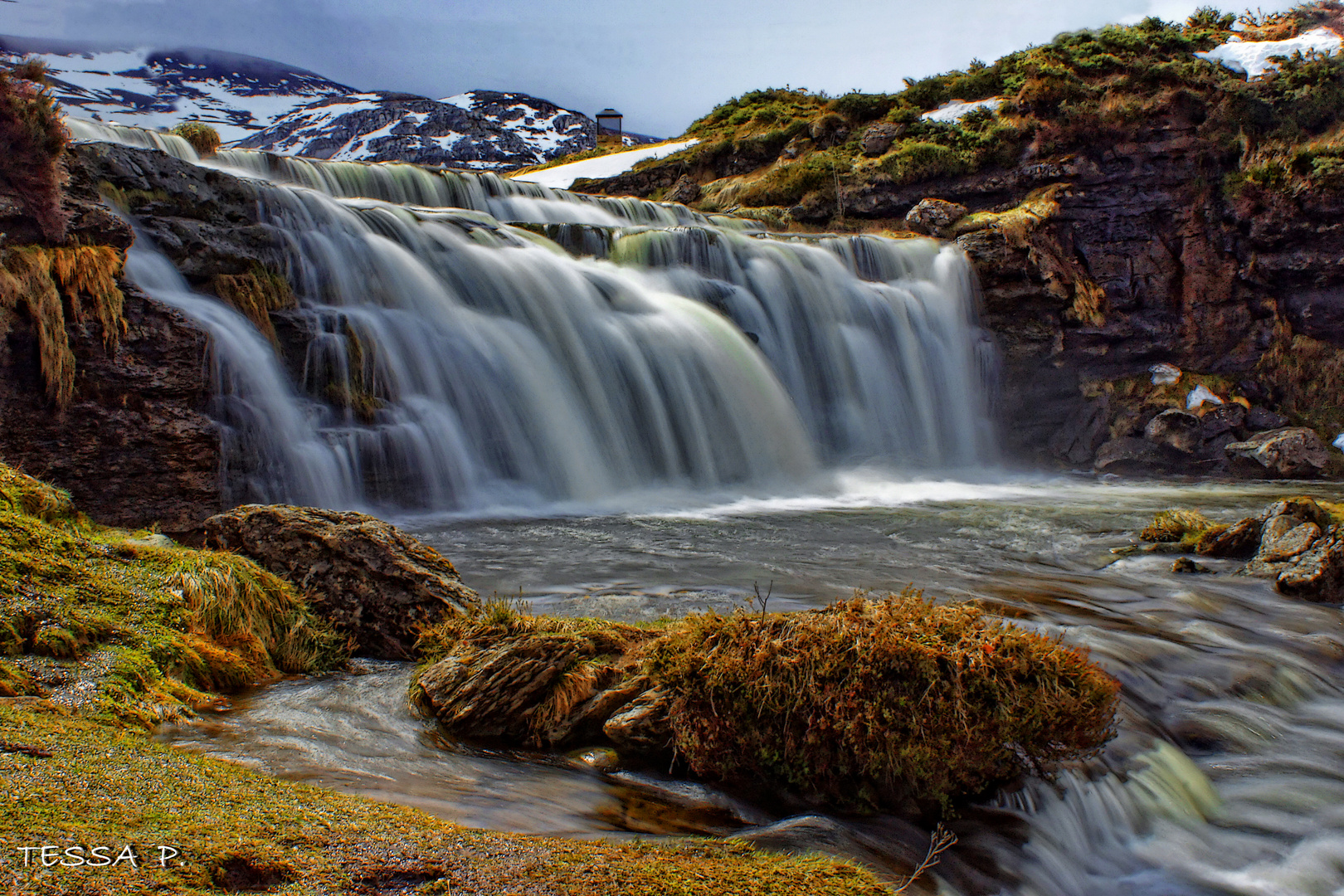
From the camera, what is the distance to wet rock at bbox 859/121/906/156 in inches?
933

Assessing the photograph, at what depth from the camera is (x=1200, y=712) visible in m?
4.55

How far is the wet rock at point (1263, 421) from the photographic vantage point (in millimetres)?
17562

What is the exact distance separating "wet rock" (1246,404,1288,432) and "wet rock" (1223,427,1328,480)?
91 cm

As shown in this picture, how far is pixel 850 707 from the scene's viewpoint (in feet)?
10.0

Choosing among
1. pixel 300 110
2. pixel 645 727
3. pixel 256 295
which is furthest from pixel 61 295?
pixel 300 110

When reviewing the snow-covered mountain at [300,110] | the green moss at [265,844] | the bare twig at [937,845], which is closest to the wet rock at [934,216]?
the bare twig at [937,845]

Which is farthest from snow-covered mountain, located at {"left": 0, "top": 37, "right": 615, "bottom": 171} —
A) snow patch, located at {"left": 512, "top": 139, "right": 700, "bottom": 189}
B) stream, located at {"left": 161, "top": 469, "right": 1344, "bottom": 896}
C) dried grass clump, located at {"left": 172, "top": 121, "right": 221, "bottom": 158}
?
stream, located at {"left": 161, "top": 469, "right": 1344, "bottom": 896}

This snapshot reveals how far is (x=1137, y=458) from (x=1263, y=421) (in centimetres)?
284

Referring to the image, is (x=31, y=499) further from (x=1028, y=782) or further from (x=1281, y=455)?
(x=1281, y=455)

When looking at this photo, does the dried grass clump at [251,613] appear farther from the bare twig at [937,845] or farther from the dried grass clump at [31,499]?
the bare twig at [937,845]

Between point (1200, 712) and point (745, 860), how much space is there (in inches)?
141

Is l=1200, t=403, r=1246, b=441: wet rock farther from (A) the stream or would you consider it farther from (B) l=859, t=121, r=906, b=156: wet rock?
(B) l=859, t=121, r=906, b=156: wet rock

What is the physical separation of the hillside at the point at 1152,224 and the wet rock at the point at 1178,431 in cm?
73

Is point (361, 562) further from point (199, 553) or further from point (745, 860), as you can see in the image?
point (745, 860)
